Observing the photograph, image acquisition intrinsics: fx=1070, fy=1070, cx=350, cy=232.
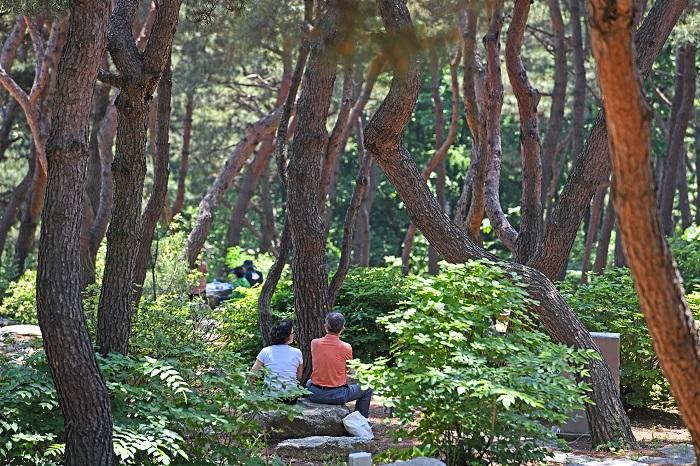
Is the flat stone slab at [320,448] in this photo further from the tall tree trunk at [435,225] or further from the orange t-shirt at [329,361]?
the tall tree trunk at [435,225]

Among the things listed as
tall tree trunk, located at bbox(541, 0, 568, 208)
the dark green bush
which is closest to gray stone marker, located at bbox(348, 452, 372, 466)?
the dark green bush

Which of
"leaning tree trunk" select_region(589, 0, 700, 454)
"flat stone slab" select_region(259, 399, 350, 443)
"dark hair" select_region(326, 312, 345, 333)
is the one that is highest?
"leaning tree trunk" select_region(589, 0, 700, 454)

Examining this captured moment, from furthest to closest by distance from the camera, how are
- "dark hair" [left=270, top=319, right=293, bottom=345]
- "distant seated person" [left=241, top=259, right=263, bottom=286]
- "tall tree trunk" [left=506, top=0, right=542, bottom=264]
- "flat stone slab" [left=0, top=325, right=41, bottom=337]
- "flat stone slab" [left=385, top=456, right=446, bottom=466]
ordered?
"distant seated person" [left=241, top=259, right=263, bottom=286] < "flat stone slab" [left=0, top=325, right=41, bottom=337] < "tall tree trunk" [left=506, top=0, right=542, bottom=264] < "dark hair" [left=270, top=319, right=293, bottom=345] < "flat stone slab" [left=385, top=456, right=446, bottom=466]

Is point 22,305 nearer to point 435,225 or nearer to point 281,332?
point 281,332

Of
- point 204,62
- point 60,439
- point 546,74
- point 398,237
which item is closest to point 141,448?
point 60,439

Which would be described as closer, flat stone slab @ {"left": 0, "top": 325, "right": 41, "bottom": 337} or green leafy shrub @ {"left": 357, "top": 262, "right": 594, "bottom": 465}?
green leafy shrub @ {"left": 357, "top": 262, "right": 594, "bottom": 465}

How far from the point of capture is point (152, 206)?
11.5m

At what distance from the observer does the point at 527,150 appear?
1162cm

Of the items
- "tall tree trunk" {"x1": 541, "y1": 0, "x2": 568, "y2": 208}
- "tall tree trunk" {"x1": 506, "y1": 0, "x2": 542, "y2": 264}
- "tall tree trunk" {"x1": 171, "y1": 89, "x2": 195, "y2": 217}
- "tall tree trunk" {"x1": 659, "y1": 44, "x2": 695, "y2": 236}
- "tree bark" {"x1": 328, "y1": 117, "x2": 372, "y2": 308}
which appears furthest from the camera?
"tall tree trunk" {"x1": 171, "y1": 89, "x2": 195, "y2": 217}

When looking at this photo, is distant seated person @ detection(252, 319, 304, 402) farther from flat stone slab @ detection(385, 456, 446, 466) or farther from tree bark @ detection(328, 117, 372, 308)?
flat stone slab @ detection(385, 456, 446, 466)

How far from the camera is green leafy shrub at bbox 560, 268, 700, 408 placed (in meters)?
10.5

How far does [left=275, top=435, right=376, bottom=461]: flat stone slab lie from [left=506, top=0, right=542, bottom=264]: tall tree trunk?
353 cm

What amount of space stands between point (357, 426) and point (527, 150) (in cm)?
420

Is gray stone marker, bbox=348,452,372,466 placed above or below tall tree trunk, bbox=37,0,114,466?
below
